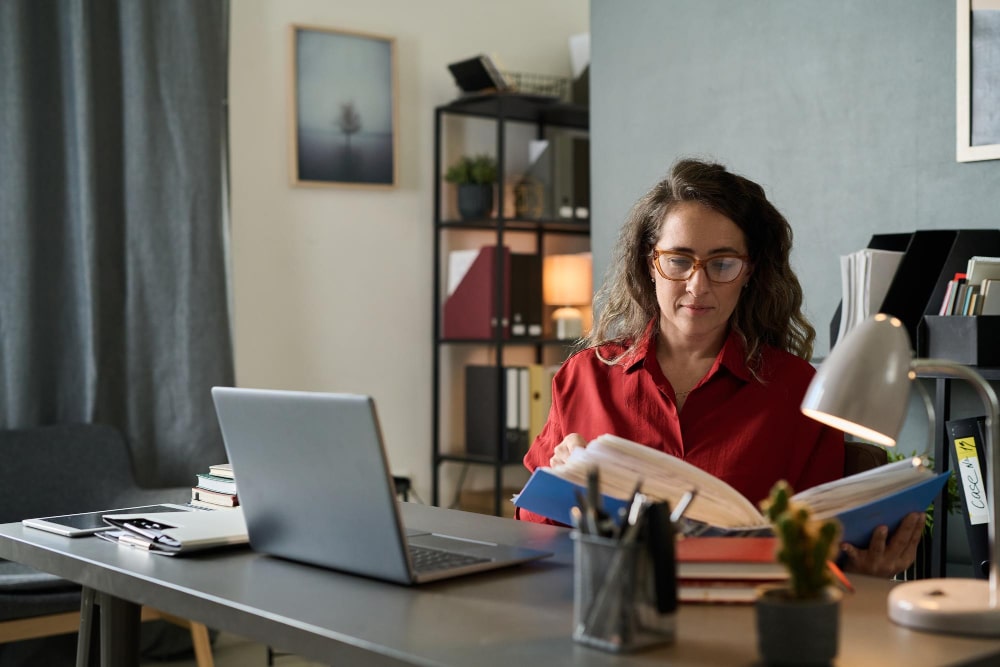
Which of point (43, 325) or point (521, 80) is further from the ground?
point (521, 80)

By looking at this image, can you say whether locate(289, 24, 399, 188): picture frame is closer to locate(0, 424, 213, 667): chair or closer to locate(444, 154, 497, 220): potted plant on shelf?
locate(444, 154, 497, 220): potted plant on shelf

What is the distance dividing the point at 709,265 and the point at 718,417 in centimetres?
Answer: 25

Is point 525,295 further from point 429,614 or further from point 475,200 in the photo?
point 429,614

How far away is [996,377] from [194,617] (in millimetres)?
1609

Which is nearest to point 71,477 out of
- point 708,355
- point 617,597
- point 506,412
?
point 506,412

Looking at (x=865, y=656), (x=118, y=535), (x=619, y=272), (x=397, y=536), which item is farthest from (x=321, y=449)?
(x=619, y=272)

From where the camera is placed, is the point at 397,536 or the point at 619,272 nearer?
the point at 397,536

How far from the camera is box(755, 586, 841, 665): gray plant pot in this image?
38.0 inches

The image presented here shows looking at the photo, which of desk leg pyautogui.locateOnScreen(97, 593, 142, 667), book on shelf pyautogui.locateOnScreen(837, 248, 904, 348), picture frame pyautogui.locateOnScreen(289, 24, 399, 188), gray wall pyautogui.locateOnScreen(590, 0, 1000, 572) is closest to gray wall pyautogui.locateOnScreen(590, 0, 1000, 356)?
gray wall pyautogui.locateOnScreen(590, 0, 1000, 572)

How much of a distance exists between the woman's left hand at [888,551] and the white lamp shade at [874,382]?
37cm

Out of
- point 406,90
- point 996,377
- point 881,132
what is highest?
point 406,90

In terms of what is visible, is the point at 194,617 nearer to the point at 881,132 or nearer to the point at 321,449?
the point at 321,449

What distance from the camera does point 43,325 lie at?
11.7 ft

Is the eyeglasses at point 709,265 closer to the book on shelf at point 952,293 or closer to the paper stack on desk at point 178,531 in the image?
the book on shelf at point 952,293
